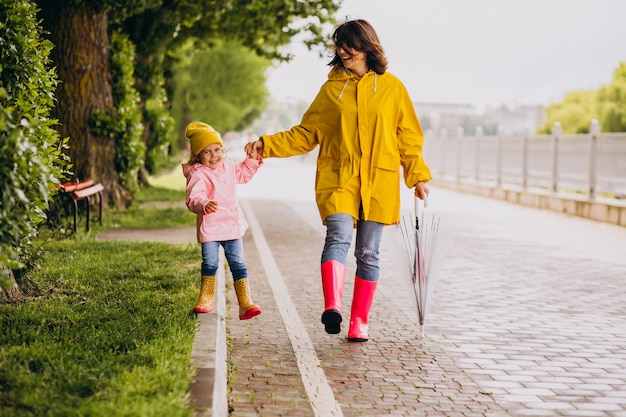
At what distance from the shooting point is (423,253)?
22.3ft

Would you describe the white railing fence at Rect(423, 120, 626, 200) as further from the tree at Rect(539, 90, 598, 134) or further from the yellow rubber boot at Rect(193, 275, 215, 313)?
the tree at Rect(539, 90, 598, 134)

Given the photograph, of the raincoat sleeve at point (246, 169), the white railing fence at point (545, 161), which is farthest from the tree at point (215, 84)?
the raincoat sleeve at point (246, 169)

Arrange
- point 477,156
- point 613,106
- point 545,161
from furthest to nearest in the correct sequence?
point 613,106 < point 477,156 < point 545,161

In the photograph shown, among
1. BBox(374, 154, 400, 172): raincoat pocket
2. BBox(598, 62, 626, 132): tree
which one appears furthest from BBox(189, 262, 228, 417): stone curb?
BBox(598, 62, 626, 132): tree

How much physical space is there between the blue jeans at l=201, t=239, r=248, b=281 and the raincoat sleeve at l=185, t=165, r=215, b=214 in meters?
0.32

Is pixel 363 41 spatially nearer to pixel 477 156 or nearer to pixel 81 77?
pixel 81 77

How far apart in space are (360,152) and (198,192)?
115cm

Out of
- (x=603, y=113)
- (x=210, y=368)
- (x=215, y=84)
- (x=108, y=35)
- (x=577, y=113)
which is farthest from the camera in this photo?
(x=577, y=113)

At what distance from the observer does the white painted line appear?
524 centimetres

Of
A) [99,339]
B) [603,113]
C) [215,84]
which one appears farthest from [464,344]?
[603,113]

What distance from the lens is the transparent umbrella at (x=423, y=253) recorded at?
22.3 feet

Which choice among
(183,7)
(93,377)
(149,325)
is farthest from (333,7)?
(93,377)

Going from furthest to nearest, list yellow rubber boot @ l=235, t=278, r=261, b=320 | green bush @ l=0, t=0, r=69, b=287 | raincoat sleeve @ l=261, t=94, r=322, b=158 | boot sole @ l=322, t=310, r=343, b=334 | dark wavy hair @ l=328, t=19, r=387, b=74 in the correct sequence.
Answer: yellow rubber boot @ l=235, t=278, r=261, b=320 → raincoat sleeve @ l=261, t=94, r=322, b=158 → dark wavy hair @ l=328, t=19, r=387, b=74 → boot sole @ l=322, t=310, r=343, b=334 → green bush @ l=0, t=0, r=69, b=287

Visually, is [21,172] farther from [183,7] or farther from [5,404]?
[183,7]
